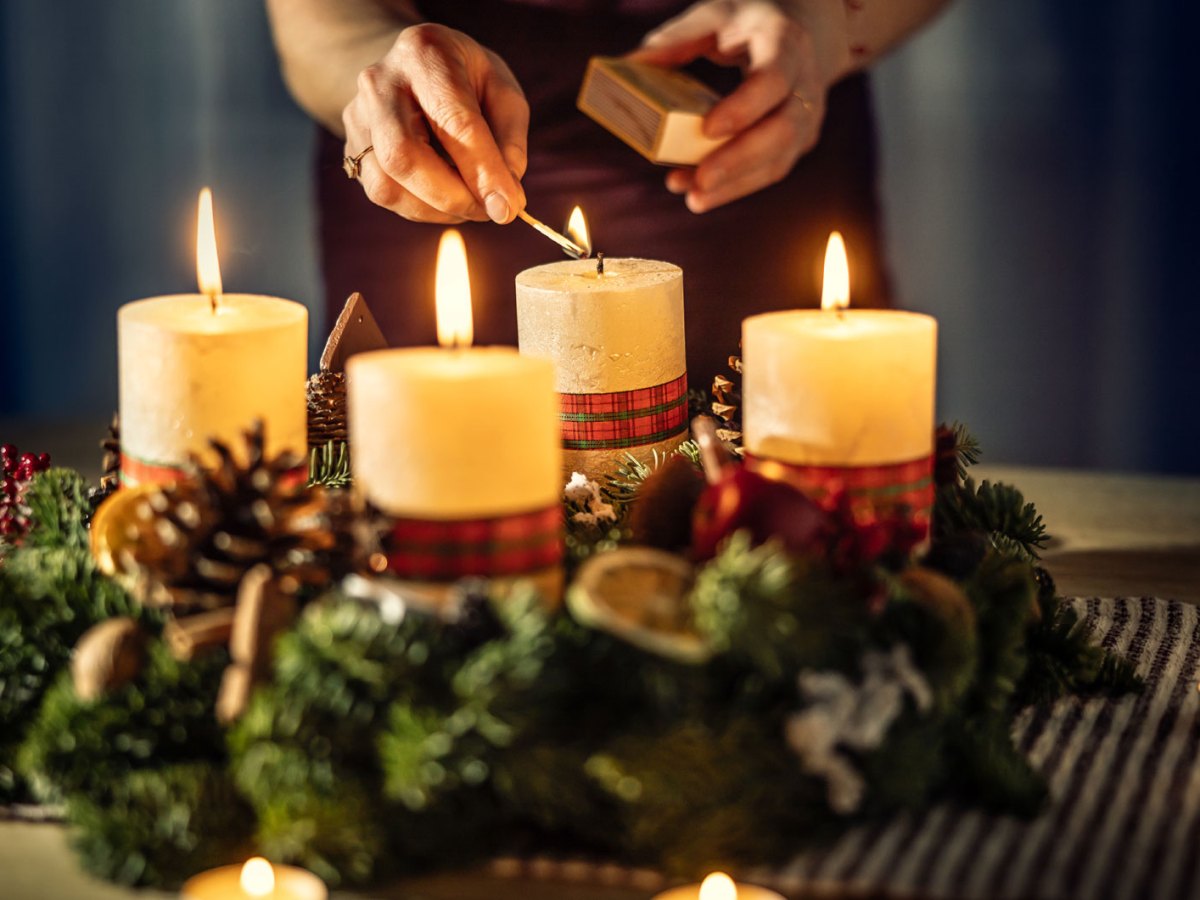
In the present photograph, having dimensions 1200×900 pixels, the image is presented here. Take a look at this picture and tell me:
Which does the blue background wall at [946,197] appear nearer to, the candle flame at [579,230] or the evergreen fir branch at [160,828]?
the candle flame at [579,230]

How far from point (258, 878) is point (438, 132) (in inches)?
26.9

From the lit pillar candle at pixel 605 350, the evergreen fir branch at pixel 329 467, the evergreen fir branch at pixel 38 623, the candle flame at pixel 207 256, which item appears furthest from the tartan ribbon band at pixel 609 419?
the evergreen fir branch at pixel 38 623

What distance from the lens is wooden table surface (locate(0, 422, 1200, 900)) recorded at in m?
0.68

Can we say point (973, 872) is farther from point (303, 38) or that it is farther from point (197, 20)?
point (197, 20)

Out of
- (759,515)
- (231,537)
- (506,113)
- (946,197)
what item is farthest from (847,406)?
Answer: (946,197)

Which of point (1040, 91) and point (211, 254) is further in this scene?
point (1040, 91)

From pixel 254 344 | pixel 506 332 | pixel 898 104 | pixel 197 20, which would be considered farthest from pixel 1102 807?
pixel 197 20

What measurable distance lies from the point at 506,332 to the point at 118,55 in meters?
1.05

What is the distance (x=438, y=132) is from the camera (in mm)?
1193

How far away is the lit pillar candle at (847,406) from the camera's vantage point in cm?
81

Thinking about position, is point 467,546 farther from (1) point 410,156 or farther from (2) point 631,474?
(1) point 410,156

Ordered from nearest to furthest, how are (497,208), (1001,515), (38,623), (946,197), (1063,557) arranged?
(38,623) → (1001,515) → (497,208) → (1063,557) → (946,197)

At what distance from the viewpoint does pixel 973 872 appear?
2.20ft

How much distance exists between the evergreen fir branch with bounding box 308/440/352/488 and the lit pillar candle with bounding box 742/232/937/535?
0.31 m
